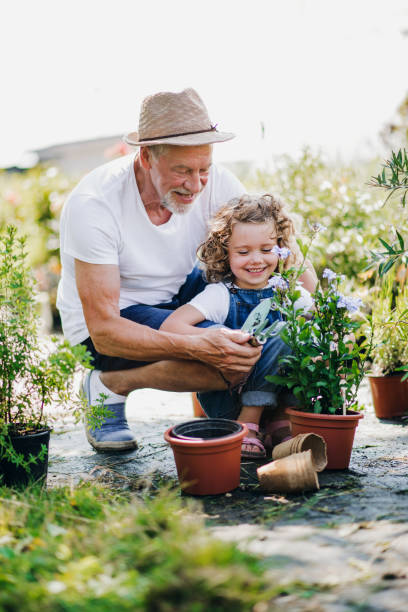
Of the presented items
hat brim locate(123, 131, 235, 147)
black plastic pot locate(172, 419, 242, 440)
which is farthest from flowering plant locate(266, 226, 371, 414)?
hat brim locate(123, 131, 235, 147)

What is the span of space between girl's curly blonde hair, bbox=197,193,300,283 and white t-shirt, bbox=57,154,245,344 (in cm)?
18

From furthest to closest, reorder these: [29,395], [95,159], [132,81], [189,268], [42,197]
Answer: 1. [95,159]
2. [132,81]
3. [42,197]
4. [189,268]
5. [29,395]

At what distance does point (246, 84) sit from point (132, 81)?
19.6ft

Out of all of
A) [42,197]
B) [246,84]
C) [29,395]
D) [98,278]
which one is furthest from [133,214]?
[42,197]

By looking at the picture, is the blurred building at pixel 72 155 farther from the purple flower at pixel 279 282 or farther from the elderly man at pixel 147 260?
the purple flower at pixel 279 282

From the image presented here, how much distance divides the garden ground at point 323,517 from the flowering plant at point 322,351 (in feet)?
0.97

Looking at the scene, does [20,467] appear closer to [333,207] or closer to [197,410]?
[197,410]

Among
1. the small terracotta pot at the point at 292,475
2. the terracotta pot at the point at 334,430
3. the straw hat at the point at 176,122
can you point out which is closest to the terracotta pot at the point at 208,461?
the small terracotta pot at the point at 292,475

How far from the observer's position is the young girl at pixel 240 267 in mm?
2762

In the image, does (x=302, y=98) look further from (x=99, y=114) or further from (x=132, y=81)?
(x=99, y=114)

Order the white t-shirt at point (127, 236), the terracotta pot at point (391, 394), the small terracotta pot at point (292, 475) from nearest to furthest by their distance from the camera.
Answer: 1. the small terracotta pot at point (292, 475)
2. the white t-shirt at point (127, 236)
3. the terracotta pot at point (391, 394)

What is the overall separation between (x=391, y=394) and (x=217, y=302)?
3.61 feet

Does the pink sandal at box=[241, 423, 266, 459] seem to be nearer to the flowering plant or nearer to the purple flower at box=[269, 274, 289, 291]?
the flowering plant

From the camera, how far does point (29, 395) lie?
2.23 meters
